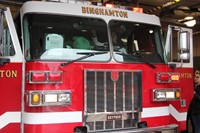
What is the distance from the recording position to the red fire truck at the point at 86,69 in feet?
12.4

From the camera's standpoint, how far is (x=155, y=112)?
15.2 ft

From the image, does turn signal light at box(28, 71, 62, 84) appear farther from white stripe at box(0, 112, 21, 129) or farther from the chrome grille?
white stripe at box(0, 112, 21, 129)

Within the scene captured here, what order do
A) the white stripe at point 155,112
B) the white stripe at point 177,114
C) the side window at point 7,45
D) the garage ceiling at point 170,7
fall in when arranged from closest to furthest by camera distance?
the side window at point 7,45
the white stripe at point 155,112
the white stripe at point 177,114
the garage ceiling at point 170,7

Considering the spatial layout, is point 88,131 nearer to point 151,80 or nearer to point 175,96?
point 151,80

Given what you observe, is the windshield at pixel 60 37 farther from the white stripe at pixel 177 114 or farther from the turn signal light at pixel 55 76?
the white stripe at pixel 177 114

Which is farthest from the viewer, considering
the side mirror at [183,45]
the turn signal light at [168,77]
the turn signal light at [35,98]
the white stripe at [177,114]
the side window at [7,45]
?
the white stripe at [177,114]

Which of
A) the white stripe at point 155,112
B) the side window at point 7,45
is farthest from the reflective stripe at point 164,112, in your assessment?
the side window at point 7,45

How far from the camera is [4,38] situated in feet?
12.5

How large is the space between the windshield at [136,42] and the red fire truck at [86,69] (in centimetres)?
2

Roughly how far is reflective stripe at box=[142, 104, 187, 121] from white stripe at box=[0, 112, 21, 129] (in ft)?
5.77

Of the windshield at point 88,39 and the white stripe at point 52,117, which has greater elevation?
the windshield at point 88,39

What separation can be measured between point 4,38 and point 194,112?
377 cm

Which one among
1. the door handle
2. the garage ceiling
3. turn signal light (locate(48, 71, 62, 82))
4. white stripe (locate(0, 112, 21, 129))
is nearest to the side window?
the door handle

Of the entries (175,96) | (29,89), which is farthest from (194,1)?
(29,89)
